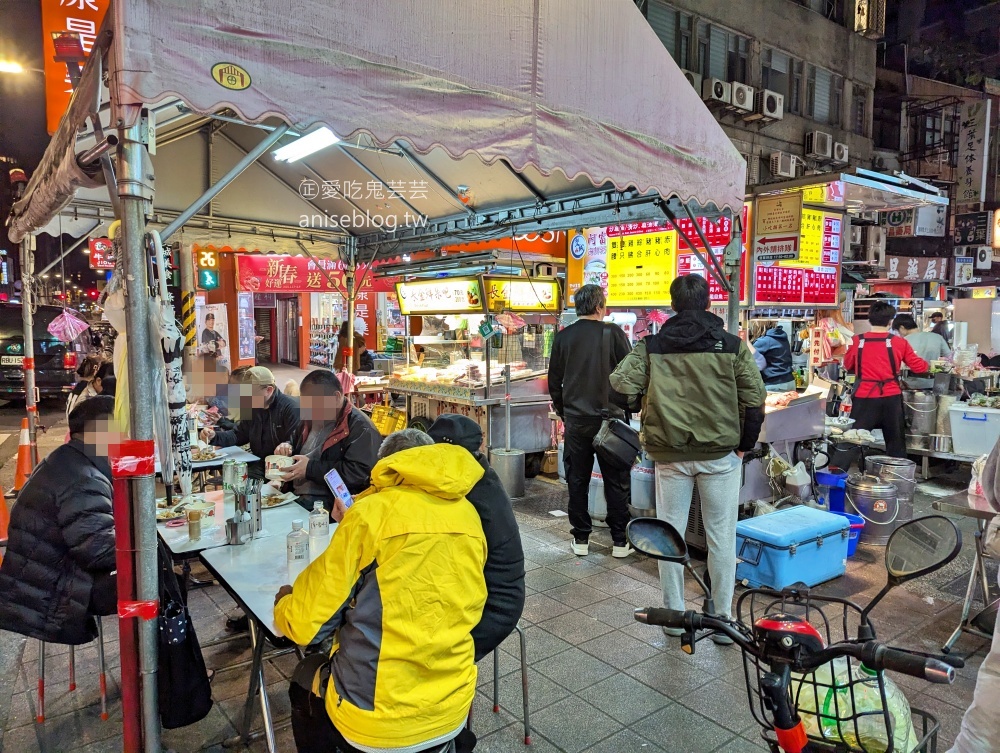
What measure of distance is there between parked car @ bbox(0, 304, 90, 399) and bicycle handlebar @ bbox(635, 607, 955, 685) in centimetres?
1660

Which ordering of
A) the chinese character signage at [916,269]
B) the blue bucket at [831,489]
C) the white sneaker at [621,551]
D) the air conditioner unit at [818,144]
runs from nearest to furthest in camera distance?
the white sneaker at [621,551] < the blue bucket at [831,489] < the air conditioner unit at [818,144] < the chinese character signage at [916,269]

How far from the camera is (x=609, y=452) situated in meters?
5.25

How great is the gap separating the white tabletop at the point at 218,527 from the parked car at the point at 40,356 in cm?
1381

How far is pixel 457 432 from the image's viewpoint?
230cm

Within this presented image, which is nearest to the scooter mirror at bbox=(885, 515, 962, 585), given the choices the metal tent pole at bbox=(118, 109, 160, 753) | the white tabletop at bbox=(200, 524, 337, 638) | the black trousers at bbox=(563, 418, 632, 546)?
the white tabletop at bbox=(200, 524, 337, 638)

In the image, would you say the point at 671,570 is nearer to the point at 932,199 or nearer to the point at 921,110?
the point at 932,199

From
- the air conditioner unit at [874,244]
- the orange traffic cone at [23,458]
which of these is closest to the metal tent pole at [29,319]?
the orange traffic cone at [23,458]

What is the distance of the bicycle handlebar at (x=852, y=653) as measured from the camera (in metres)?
1.26

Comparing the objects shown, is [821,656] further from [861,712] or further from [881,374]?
[881,374]

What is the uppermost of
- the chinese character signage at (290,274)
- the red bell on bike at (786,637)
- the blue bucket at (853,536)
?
the chinese character signage at (290,274)

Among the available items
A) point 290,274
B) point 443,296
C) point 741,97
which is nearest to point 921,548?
point 443,296

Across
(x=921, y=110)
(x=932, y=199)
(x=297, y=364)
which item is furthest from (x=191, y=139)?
(x=921, y=110)

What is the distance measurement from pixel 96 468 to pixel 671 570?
3.17 m

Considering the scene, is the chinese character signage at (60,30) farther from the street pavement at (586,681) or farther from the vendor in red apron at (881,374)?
the vendor in red apron at (881,374)
